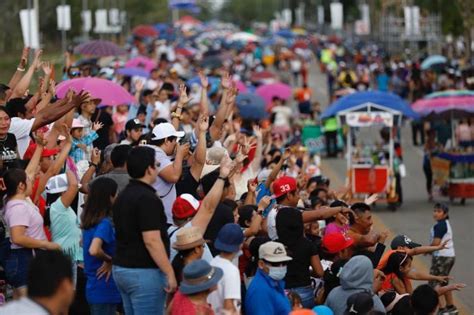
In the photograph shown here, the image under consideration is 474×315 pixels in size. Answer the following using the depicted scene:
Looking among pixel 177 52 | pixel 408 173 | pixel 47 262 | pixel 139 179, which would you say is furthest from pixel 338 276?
pixel 177 52

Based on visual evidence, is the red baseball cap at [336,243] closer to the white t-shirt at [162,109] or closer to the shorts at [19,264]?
the shorts at [19,264]

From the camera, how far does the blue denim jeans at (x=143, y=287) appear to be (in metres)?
10.1

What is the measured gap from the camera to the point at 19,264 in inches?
454

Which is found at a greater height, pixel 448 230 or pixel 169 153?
pixel 169 153

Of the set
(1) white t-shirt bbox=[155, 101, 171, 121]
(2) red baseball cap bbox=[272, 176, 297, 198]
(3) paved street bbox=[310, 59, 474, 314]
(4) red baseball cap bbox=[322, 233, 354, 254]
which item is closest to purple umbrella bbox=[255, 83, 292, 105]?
(3) paved street bbox=[310, 59, 474, 314]

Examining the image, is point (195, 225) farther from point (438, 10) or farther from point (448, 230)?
point (438, 10)

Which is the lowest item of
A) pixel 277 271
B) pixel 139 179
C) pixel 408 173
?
pixel 408 173

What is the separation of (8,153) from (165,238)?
307 cm

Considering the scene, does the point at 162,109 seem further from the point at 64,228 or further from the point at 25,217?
the point at 25,217

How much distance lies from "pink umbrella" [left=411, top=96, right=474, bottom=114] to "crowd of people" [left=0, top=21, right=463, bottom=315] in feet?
35.2

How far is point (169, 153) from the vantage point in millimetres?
12781

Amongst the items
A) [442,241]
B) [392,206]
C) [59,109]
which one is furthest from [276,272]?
[392,206]

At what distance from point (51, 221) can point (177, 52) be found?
47.5 meters

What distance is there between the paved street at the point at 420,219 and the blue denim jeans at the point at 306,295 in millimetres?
3960
